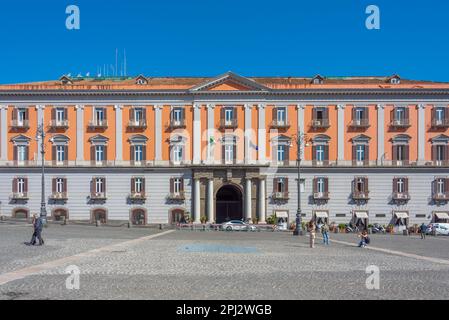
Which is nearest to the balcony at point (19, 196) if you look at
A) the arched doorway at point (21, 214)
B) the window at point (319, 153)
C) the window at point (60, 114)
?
the arched doorway at point (21, 214)

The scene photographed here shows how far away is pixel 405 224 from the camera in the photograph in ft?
184

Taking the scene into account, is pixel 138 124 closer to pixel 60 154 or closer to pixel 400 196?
pixel 60 154

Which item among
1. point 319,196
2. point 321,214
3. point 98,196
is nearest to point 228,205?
point 319,196

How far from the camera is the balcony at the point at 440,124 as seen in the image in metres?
56.5

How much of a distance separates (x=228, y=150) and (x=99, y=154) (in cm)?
1341

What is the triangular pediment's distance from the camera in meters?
57.1

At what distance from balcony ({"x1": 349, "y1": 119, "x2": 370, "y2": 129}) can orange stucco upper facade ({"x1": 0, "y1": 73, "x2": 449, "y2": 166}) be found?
0.10 metres

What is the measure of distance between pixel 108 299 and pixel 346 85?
49057 millimetres

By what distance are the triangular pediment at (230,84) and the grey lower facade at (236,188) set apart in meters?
8.22

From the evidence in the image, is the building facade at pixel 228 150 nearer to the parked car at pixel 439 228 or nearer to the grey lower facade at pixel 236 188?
the grey lower facade at pixel 236 188

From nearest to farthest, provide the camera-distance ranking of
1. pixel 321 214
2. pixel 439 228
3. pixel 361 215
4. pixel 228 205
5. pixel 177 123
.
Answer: pixel 439 228 < pixel 361 215 < pixel 321 214 < pixel 177 123 < pixel 228 205

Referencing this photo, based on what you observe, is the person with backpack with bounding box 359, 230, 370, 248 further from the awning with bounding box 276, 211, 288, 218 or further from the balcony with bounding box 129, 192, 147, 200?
the balcony with bounding box 129, 192, 147, 200

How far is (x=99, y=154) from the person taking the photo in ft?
190

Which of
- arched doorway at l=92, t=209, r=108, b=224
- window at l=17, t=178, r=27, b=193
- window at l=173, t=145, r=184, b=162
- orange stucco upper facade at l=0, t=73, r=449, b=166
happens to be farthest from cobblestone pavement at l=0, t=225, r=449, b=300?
window at l=17, t=178, r=27, b=193
